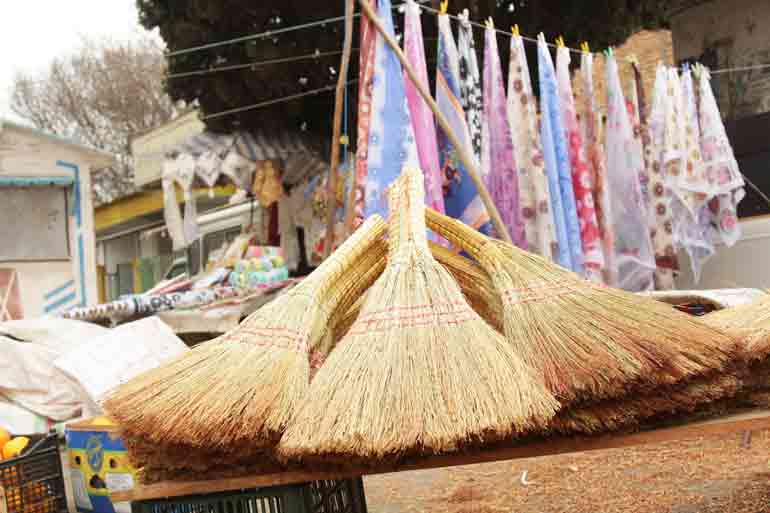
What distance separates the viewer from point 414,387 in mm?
1783

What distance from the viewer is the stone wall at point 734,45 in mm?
8984

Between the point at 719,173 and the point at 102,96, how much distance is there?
1896 centimetres

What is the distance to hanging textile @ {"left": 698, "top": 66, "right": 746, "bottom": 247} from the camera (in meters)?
6.30

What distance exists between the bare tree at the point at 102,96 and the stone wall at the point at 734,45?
1555 cm

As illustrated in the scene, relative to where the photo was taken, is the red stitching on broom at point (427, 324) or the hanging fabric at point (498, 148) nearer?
the red stitching on broom at point (427, 324)

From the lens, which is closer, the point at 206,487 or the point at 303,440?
the point at 303,440

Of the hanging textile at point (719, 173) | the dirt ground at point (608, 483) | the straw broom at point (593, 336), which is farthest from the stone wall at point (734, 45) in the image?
the straw broom at point (593, 336)

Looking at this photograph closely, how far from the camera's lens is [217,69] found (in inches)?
296

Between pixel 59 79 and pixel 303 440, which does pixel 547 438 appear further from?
pixel 59 79

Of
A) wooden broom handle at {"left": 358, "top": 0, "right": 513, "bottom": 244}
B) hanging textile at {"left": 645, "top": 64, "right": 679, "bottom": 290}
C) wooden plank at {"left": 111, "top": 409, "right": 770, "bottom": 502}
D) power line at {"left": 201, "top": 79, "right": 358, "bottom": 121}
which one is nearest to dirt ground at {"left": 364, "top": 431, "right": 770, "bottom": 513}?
wooden plank at {"left": 111, "top": 409, "right": 770, "bottom": 502}

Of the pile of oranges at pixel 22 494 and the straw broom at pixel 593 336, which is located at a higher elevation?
the straw broom at pixel 593 336

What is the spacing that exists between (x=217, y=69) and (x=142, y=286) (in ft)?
34.4

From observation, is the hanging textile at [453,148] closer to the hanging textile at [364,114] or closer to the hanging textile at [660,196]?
the hanging textile at [364,114]

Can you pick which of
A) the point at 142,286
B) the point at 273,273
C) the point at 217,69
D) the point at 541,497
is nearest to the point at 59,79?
the point at 142,286
